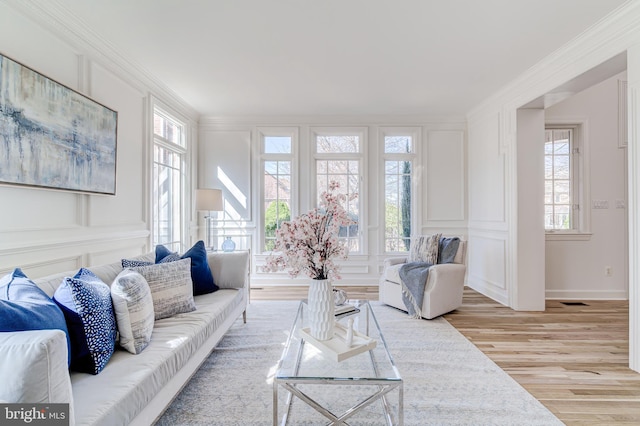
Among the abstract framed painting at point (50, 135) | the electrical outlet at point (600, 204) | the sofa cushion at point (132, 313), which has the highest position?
the abstract framed painting at point (50, 135)

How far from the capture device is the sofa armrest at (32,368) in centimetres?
86

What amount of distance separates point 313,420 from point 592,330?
2.92 meters

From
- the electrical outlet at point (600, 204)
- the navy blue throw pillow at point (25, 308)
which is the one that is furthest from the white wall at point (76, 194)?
the electrical outlet at point (600, 204)

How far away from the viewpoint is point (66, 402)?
3.05 ft

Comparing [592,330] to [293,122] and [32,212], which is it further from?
[32,212]

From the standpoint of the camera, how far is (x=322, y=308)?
1.65 metres

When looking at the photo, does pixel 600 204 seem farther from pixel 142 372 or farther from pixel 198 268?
pixel 142 372

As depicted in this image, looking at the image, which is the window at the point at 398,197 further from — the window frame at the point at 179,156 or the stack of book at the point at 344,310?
the window frame at the point at 179,156

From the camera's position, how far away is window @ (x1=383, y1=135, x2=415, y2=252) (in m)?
4.73

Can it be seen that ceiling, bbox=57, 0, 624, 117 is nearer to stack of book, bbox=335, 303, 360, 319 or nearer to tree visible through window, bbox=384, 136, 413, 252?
tree visible through window, bbox=384, 136, 413, 252

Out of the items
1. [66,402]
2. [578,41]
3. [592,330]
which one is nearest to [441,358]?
[592,330]

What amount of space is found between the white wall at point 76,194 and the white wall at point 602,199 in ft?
16.8

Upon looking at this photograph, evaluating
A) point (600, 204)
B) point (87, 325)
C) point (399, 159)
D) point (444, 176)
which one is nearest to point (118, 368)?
point (87, 325)

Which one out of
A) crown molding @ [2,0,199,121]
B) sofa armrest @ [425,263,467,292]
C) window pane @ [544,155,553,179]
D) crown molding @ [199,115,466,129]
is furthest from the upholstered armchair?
crown molding @ [2,0,199,121]
